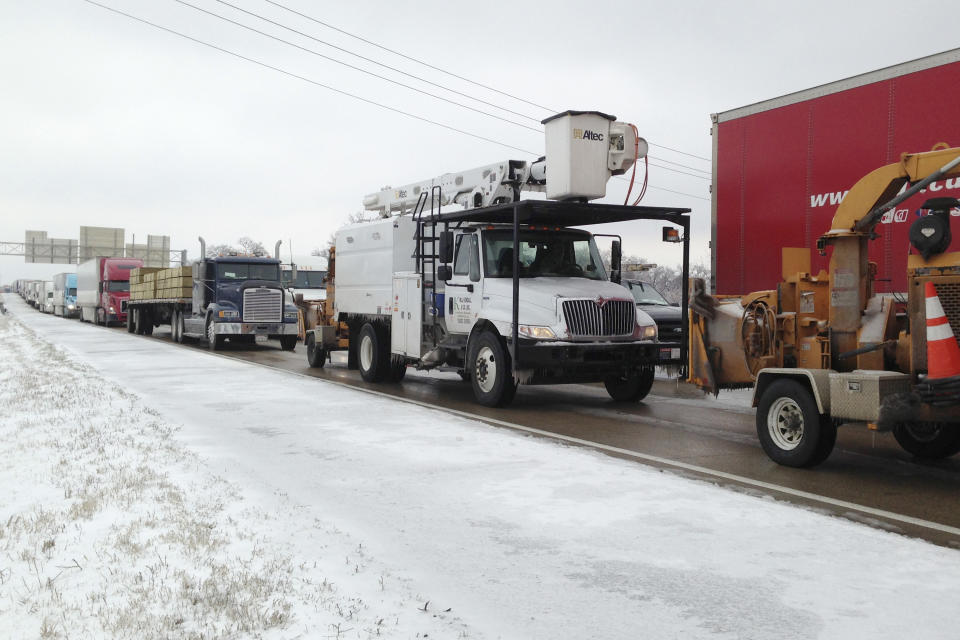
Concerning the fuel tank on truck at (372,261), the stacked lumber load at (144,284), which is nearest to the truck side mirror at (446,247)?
the fuel tank on truck at (372,261)

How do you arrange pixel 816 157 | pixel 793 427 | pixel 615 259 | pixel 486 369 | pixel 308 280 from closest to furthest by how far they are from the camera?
pixel 793 427 → pixel 816 157 → pixel 486 369 → pixel 615 259 → pixel 308 280

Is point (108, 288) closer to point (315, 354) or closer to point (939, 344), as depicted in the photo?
point (315, 354)

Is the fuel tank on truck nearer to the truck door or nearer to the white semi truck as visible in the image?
the white semi truck

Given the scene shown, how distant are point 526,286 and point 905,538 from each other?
6713 millimetres

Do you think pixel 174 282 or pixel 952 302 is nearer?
pixel 952 302

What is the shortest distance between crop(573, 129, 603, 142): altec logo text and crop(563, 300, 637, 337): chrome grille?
7.39 feet

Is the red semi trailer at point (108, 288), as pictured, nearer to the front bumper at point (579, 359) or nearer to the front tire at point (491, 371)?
the front tire at point (491, 371)

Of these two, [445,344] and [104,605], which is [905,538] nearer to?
[104,605]

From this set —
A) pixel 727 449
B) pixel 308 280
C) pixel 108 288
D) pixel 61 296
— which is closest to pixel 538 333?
pixel 727 449

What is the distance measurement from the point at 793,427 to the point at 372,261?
922cm

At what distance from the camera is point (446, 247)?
1232 centimetres

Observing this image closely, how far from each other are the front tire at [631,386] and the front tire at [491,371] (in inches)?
72.1

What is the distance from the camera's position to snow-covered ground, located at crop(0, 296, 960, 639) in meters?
3.89

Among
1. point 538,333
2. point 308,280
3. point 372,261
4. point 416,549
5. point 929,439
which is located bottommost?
point 416,549
